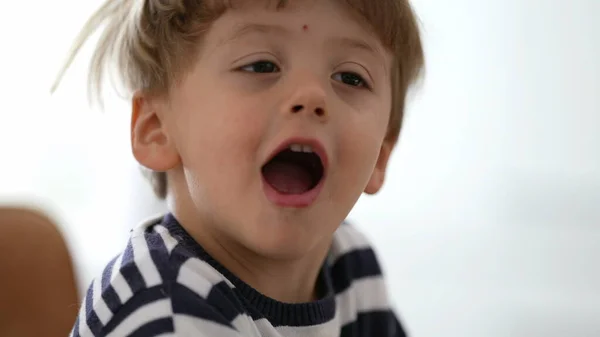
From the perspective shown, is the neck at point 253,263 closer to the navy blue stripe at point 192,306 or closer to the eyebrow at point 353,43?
the navy blue stripe at point 192,306

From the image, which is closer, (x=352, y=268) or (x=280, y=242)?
(x=280, y=242)

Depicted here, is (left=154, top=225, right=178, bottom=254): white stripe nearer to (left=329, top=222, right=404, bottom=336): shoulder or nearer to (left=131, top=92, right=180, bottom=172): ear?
(left=131, top=92, right=180, bottom=172): ear

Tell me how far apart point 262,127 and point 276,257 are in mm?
140

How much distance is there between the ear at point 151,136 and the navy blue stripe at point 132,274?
138mm

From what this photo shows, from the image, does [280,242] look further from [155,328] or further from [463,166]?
[463,166]

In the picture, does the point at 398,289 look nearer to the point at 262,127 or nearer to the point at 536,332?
the point at 536,332

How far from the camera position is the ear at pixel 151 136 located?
89 centimetres

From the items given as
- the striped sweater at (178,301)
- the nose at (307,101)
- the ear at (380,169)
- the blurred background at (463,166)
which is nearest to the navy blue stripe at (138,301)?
the striped sweater at (178,301)

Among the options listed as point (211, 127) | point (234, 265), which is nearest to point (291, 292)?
point (234, 265)

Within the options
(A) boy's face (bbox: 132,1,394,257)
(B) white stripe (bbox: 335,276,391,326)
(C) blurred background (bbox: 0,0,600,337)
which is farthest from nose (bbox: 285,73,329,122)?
(C) blurred background (bbox: 0,0,600,337)

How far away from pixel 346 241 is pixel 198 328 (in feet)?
1.40

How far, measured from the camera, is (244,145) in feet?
2.59

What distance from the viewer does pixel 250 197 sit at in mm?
798

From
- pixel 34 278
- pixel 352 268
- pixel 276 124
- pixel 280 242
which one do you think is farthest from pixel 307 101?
pixel 34 278
